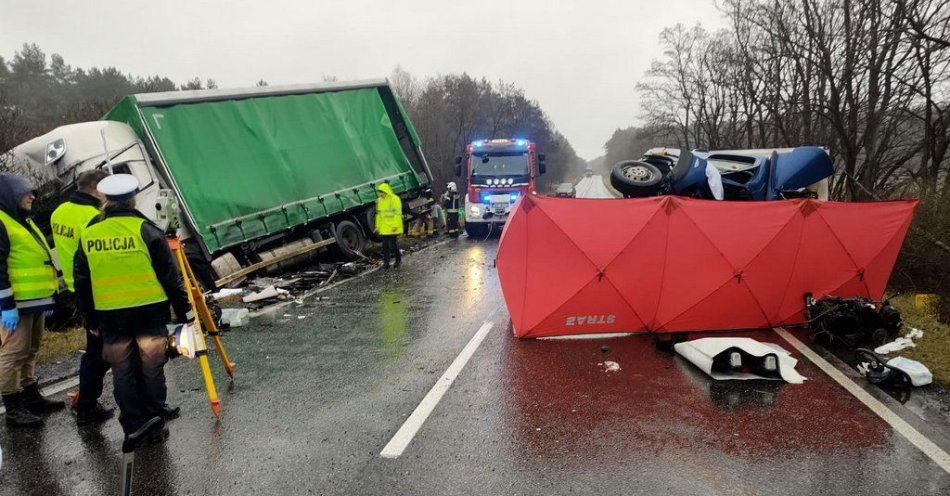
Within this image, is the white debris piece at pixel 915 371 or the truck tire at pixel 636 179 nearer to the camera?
the white debris piece at pixel 915 371

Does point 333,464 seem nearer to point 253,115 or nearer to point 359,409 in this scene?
point 359,409

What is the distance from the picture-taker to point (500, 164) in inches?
658

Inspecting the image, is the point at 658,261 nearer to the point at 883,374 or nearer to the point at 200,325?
the point at 883,374

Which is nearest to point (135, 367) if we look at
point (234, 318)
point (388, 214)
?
point (234, 318)

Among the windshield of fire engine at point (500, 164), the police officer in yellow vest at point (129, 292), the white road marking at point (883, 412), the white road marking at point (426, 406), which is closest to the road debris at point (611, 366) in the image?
the white road marking at point (426, 406)

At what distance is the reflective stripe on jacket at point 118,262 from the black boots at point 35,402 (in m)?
1.52

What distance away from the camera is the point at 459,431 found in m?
3.83

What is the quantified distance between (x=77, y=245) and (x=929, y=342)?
311 inches

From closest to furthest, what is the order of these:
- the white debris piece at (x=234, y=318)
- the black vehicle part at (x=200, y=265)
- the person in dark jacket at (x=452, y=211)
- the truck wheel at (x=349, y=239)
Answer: the white debris piece at (x=234, y=318) < the black vehicle part at (x=200, y=265) < the truck wheel at (x=349, y=239) < the person in dark jacket at (x=452, y=211)

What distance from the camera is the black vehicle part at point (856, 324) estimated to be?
5.53 meters

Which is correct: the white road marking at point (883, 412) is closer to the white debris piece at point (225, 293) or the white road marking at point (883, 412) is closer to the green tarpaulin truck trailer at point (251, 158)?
the green tarpaulin truck trailer at point (251, 158)

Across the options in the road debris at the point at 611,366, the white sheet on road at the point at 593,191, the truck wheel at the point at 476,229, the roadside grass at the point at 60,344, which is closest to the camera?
the road debris at the point at 611,366

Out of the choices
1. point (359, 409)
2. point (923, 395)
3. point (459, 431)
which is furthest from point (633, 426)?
point (923, 395)

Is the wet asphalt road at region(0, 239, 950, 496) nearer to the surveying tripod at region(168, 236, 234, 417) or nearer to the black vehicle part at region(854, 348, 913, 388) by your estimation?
the surveying tripod at region(168, 236, 234, 417)
